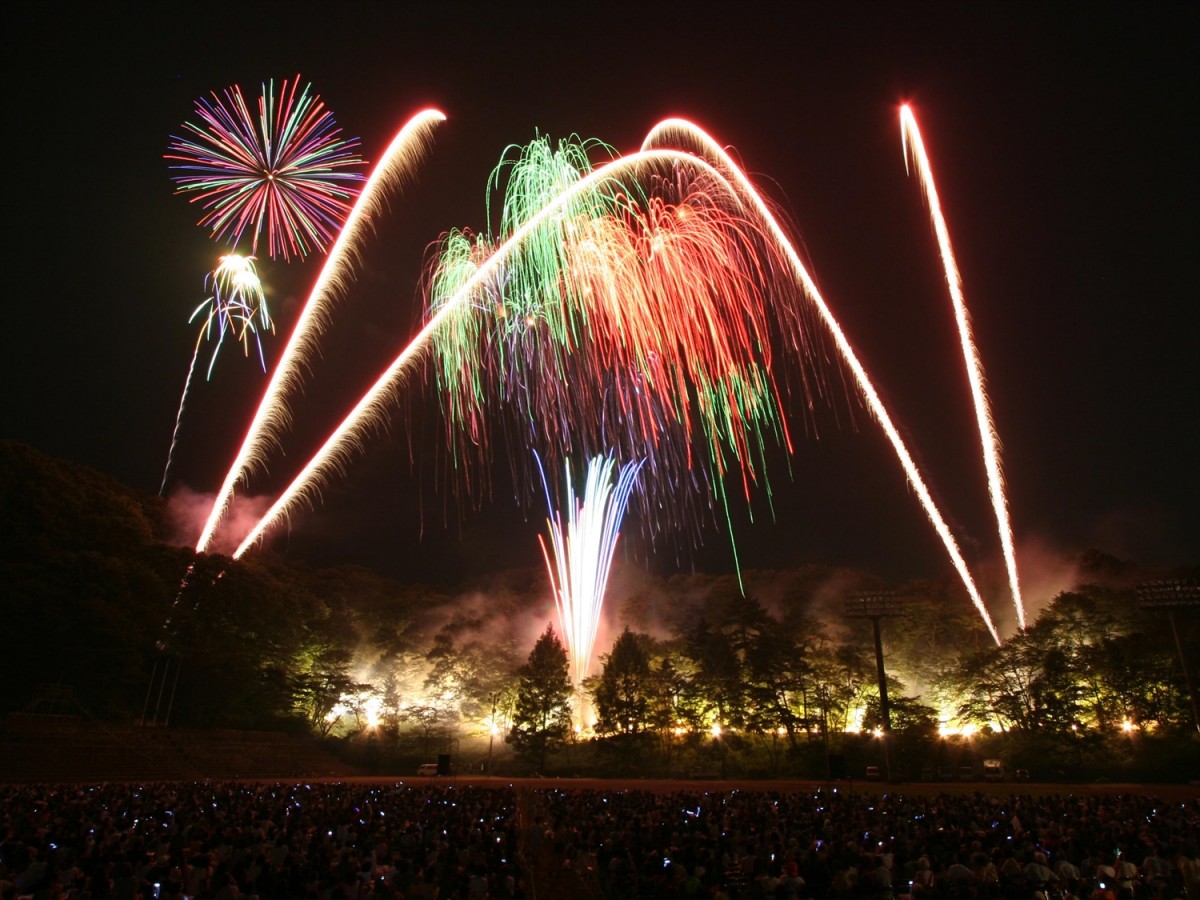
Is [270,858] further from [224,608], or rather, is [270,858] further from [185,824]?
[224,608]

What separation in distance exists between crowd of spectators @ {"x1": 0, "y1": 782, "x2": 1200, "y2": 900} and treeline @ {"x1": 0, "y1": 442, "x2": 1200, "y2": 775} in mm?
23187

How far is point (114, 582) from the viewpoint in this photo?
41.0 m

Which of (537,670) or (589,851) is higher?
(537,670)

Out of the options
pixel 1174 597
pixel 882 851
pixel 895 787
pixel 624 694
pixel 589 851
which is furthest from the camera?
pixel 624 694

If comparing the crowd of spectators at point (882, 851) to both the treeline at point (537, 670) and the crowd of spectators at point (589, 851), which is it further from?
→ the treeline at point (537, 670)

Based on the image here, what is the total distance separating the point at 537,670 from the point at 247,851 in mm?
42375

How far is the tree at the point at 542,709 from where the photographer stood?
4944cm

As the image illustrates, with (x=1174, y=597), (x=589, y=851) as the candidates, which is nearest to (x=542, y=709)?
(x=1174, y=597)

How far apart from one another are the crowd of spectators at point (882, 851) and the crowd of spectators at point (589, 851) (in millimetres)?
42

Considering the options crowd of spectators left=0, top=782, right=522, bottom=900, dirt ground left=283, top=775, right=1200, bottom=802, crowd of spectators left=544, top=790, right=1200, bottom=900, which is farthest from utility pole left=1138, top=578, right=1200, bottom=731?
crowd of spectators left=0, top=782, right=522, bottom=900

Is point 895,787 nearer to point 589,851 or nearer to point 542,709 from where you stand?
point 542,709

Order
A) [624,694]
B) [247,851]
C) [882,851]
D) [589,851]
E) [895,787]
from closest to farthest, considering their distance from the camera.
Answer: [247,851] → [882,851] → [589,851] → [895,787] → [624,694]

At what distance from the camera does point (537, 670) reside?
175 ft

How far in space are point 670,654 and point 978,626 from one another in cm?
2539
